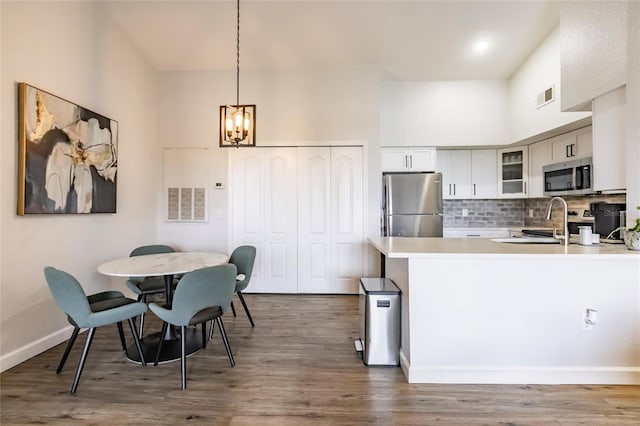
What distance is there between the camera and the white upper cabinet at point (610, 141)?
93.7 inches

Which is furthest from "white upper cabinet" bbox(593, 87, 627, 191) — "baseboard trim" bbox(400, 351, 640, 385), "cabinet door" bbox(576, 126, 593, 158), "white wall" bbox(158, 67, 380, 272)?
"white wall" bbox(158, 67, 380, 272)

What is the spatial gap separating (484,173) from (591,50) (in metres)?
2.38

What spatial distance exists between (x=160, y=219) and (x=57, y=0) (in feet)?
8.57

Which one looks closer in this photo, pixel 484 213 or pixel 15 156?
pixel 15 156

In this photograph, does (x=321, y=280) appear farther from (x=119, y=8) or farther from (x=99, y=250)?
(x=119, y=8)

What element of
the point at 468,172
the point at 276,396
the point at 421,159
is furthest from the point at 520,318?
the point at 468,172

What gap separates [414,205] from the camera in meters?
4.23

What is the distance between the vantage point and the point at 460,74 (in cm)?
445

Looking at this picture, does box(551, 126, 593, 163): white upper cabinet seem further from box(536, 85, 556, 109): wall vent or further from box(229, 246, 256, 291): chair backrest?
box(229, 246, 256, 291): chair backrest

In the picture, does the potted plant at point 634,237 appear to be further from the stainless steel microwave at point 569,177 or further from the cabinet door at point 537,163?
the cabinet door at point 537,163

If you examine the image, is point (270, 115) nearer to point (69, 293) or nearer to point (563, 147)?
point (69, 293)

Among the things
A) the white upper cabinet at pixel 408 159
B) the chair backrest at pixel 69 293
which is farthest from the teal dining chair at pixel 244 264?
the white upper cabinet at pixel 408 159

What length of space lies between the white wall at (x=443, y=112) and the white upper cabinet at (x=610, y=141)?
1982mm

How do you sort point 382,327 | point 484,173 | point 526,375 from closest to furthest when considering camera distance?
point 526,375 → point 382,327 → point 484,173
